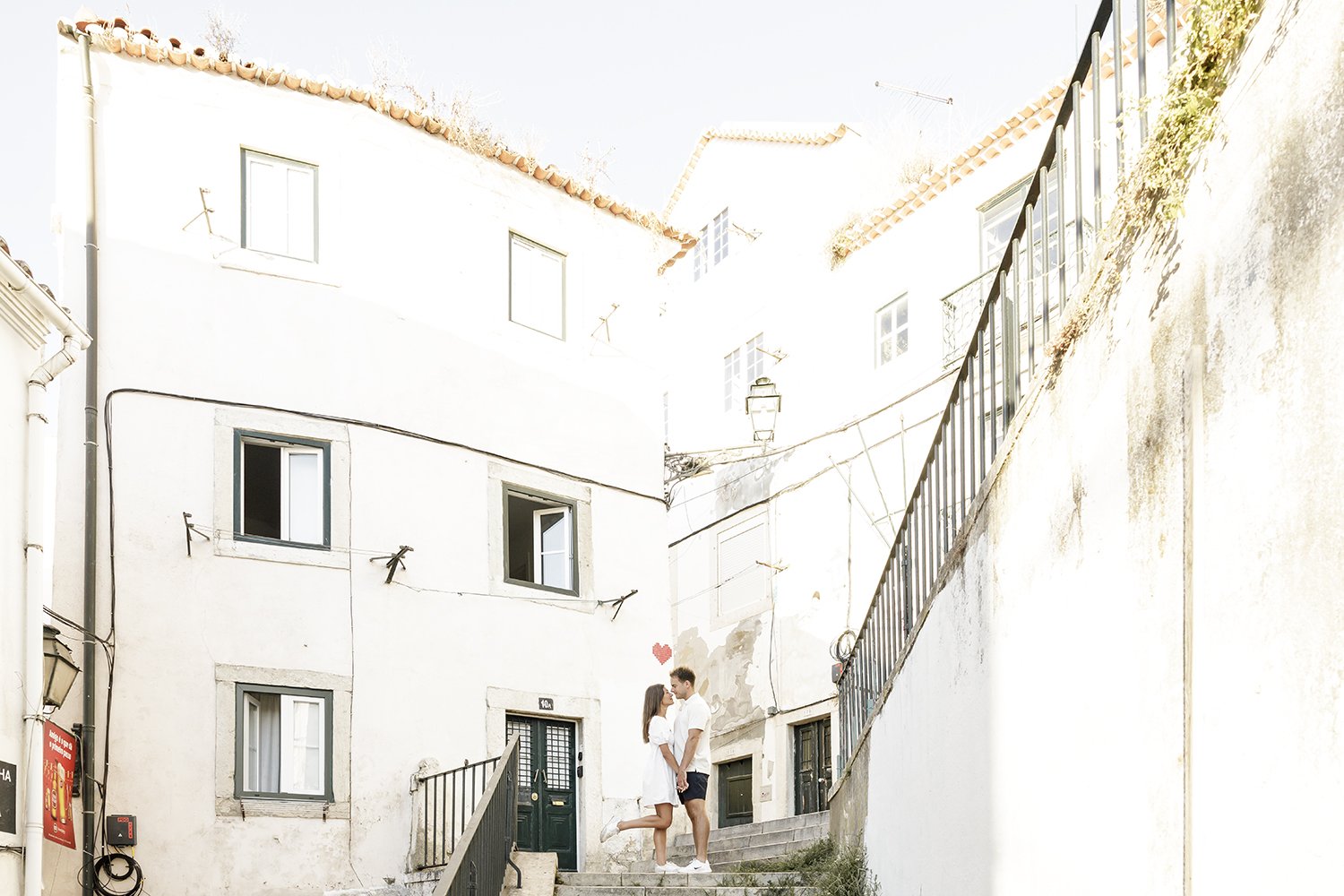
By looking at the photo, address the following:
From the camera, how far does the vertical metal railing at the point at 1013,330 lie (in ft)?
16.4

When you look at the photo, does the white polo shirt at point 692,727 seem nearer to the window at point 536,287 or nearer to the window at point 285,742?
the window at point 285,742

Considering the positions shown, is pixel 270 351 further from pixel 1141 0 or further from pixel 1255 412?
pixel 1255 412

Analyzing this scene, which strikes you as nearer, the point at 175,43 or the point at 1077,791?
the point at 1077,791

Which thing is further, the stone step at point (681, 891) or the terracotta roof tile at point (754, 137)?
the terracotta roof tile at point (754, 137)

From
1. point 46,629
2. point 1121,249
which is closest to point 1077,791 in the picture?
point 1121,249

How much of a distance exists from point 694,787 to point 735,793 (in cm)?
1227

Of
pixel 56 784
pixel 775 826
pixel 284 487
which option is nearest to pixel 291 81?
pixel 284 487

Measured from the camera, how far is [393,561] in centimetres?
1391

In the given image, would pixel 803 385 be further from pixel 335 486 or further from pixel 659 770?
pixel 659 770

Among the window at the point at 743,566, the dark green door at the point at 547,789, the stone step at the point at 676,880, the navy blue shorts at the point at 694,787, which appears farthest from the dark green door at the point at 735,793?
the stone step at the point at 676,880

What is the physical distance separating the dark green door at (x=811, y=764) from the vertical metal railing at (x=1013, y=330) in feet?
33.7

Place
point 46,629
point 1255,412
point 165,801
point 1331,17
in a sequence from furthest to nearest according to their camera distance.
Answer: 1. point 165,801
2. point 46,629
3. point 1255,412
4. point 1331,17

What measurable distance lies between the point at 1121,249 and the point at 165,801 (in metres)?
10.2

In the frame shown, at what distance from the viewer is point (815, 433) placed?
2152 centimetres
